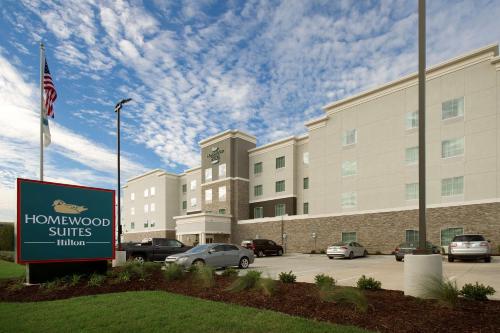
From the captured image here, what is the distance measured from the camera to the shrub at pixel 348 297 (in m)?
6.79

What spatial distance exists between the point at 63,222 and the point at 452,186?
2823 cm

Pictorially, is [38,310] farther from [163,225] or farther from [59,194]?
[163,225]

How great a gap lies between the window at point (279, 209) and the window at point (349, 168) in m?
10.5

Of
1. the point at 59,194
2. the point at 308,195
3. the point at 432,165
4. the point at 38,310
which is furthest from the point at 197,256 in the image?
the point at 308,195

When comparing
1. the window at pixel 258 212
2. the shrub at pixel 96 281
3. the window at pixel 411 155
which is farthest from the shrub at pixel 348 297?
the window at pixel 258 212

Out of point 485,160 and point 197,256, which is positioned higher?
point 485,160

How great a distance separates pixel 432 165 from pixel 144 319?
1141 inches

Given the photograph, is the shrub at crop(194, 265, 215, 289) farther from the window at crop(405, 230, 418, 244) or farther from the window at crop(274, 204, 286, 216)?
the window at crop(274, 204, 286, 216)

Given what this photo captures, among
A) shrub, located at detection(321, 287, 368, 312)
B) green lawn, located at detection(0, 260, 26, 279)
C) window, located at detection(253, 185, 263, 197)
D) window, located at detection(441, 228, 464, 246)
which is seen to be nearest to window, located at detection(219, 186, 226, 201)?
window, located at detection(253, 185, 263, 197)

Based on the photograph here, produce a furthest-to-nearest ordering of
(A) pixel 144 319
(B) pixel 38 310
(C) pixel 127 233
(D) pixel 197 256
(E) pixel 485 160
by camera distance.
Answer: (C) pixel 127 233 < (E) pixel 485 160 < (D) pixel 197 256 < (B) pixel 38 310 < (A) pixel 144 319

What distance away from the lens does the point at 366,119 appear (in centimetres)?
3422

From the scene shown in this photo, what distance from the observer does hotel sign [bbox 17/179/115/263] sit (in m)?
11.0

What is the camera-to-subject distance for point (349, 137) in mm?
35688

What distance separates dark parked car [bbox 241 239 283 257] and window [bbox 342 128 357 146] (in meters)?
12.6
